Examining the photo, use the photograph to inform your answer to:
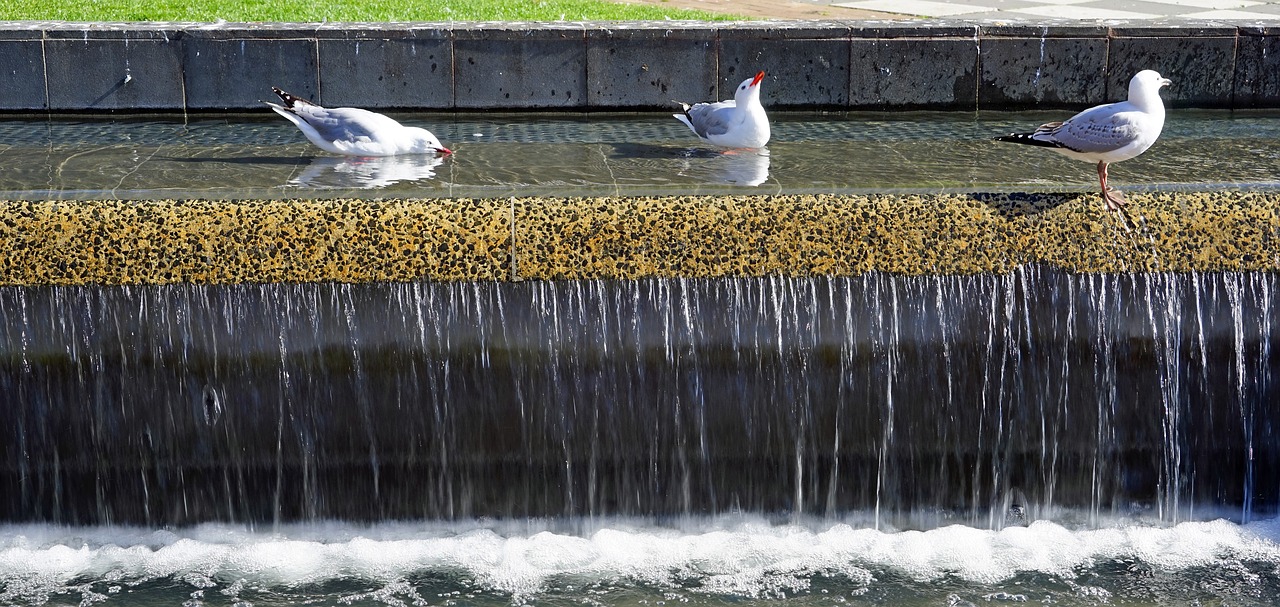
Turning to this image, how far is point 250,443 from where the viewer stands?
15.5 ft

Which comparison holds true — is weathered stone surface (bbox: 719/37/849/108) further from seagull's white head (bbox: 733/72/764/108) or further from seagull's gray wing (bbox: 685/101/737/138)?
seagull's white head (bbox: 733/72/764/108)

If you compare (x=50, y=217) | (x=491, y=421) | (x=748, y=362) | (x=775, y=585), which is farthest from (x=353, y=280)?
(x=775, y=585)

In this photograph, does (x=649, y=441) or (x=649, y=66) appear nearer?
(x=649, y=441)

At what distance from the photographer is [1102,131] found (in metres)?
4.63

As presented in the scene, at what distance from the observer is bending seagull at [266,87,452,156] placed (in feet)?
18.0

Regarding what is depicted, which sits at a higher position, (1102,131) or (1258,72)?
(1258,72)

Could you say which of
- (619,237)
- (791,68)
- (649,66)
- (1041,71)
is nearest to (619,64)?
(649,66)

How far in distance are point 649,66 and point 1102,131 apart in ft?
9.93

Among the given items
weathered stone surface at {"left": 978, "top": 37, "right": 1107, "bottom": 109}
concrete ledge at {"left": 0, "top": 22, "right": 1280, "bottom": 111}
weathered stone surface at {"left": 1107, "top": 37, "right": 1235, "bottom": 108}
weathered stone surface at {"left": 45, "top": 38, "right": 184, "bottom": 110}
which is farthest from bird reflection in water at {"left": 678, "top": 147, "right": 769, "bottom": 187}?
weathered stone surface at {"left": 45, "top": 38, "right": 184, "bottom": 110}

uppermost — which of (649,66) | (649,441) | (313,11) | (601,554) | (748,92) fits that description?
(313,11)

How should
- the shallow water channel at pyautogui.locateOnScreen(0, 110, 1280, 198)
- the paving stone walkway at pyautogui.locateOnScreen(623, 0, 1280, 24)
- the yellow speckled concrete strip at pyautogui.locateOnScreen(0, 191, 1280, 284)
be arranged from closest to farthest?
1. the yellow speckled concrete strip at pyautogui.locateOnScreen(0, 191, 1280, 284)
2. the shallow water channel at pyautogui.locateOnScreen(0, 110, 1280, 198)
3. the paving stone walkway at pyautogui.locateOnScreen(623, 0, 1280, 24)

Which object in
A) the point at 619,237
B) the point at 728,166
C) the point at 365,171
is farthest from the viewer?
the point at 728,166

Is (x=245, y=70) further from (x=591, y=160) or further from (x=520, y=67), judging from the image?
(x=591, y=160)

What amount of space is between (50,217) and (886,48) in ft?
14.1
